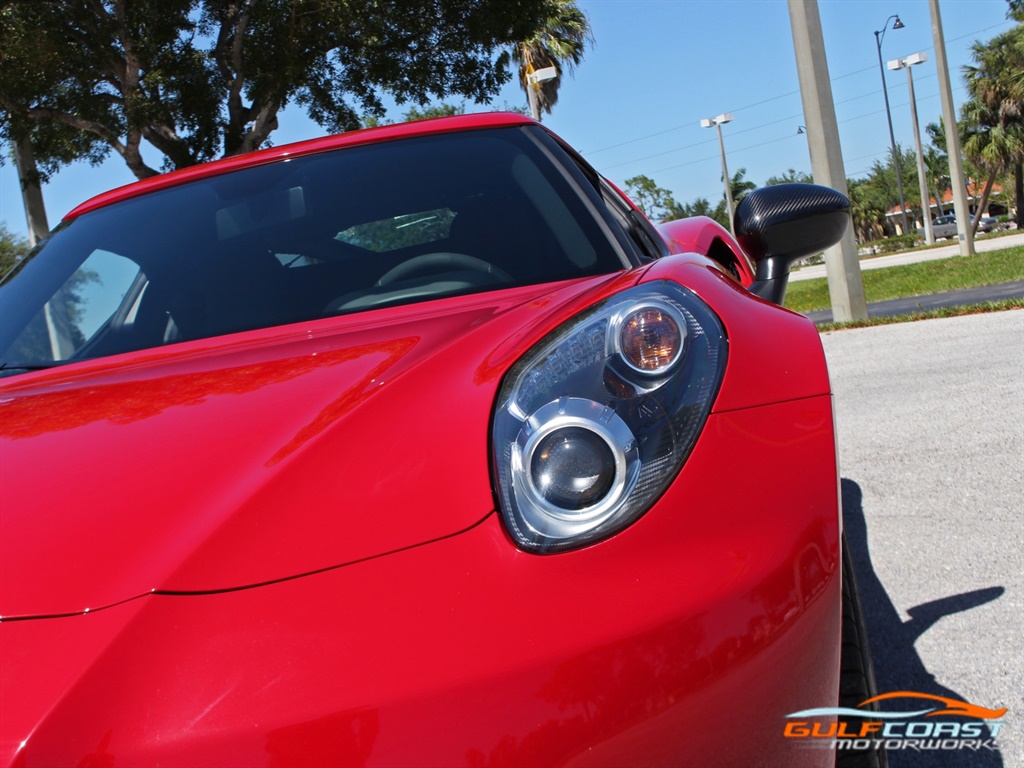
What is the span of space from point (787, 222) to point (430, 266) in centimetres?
86

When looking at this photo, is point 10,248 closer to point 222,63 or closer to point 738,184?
point 222,63

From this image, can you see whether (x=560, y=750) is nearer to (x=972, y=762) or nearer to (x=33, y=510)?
(x=33, y=510)

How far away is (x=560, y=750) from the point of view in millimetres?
877

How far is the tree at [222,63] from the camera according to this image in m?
9.84

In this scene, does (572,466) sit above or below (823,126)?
below

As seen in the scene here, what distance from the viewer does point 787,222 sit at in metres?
2.25

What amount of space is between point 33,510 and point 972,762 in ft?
5.18

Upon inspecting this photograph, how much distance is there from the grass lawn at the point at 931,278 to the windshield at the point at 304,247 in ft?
34.1

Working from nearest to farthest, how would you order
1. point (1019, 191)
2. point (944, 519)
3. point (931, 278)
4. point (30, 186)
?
point (944, 519) < point (30, 186) < point (931, 278) < point (1019, 191)

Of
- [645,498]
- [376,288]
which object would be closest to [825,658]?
[645,498]

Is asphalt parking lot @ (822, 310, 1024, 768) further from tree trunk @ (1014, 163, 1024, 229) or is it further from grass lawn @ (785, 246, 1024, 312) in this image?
tree trunk @ (1014, 163, 1024, 229)

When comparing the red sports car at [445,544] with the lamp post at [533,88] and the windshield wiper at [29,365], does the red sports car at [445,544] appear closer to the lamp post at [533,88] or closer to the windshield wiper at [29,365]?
the windshield wiper at [29,365]

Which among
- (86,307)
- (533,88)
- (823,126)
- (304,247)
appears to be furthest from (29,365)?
(533,88)

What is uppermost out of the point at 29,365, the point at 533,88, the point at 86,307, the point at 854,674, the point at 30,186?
the point at 533,88
